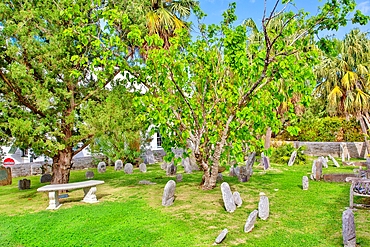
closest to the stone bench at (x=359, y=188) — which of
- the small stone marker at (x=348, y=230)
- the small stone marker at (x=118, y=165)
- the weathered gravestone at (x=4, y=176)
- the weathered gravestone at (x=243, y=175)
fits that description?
the small stone marker at (x=348, y=230)

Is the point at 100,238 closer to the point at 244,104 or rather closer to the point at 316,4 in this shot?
the point at 244,104

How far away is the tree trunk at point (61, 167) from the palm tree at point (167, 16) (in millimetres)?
8238

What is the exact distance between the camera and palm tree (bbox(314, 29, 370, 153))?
20.4 m

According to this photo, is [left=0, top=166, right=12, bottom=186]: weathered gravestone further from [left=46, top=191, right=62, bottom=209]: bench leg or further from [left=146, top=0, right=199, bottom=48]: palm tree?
[left=146, top=0, right=199, bottom=48]: palm tree

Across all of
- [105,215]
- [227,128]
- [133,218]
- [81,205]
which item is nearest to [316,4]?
[227,128]

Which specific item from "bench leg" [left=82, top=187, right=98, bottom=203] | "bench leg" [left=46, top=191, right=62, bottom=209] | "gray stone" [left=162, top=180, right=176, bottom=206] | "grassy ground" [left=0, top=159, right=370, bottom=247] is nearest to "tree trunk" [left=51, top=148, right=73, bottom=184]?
"grassy ground" [left=0, top=159, right=370, bottom=247]

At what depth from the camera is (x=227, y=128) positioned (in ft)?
30.1

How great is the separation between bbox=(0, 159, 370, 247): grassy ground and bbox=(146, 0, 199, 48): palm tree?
975 cm

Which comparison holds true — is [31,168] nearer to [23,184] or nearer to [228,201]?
[23,184]

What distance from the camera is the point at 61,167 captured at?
35.4 feet

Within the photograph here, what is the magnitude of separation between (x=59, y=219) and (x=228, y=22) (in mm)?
7865

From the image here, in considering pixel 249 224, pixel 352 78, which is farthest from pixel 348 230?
pixel 352 78

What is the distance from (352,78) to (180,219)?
18485 millimetres

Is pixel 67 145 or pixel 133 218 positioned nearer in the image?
pixel 133 218
